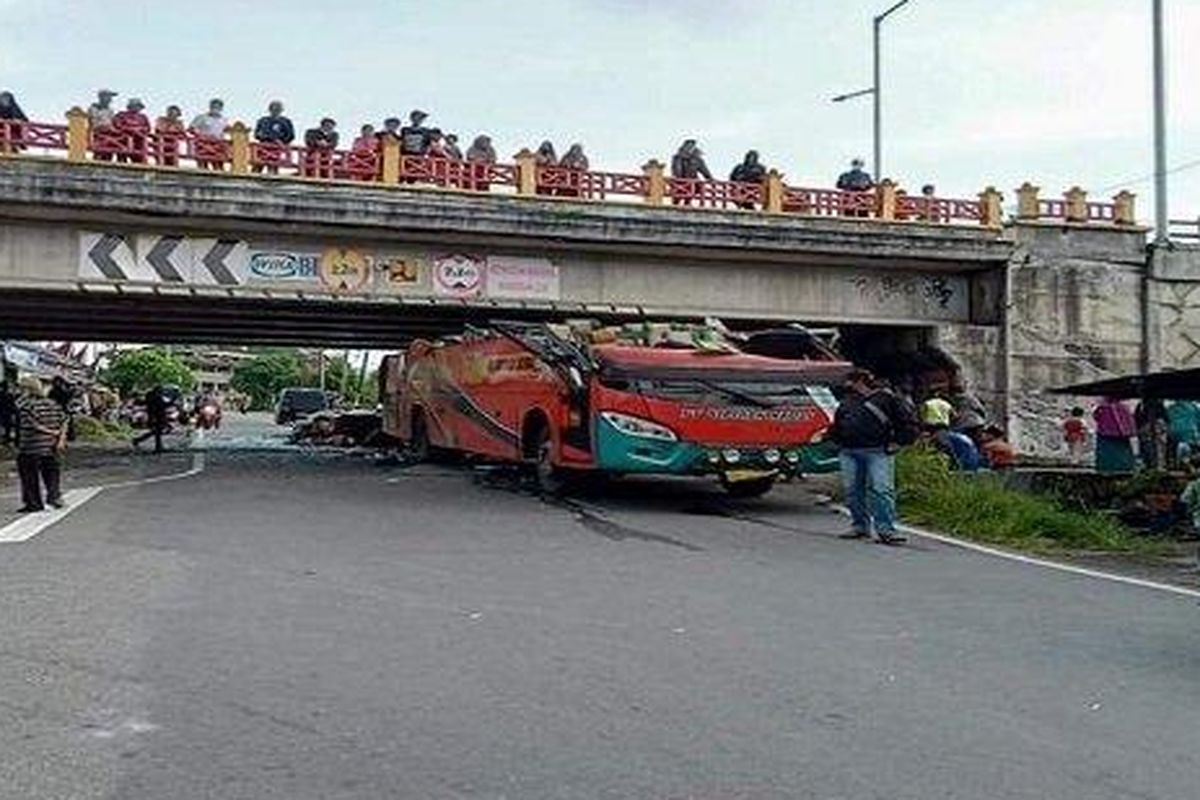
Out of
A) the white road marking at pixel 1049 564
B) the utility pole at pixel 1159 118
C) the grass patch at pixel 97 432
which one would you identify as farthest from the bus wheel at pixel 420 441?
the grass patch at pixel 97 432

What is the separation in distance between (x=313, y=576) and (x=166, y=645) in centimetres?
277

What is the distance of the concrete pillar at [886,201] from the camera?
26562 millimetres

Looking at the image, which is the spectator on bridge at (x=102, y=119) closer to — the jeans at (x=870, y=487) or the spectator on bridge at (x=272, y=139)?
the spectator on bridge at (x=272, y=139)

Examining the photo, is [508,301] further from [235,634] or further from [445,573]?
[235,634]

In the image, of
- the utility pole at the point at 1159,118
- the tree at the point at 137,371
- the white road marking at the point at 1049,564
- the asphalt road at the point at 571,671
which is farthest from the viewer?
the tree at the point at 137,371

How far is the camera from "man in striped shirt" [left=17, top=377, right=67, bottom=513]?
14.2 metres

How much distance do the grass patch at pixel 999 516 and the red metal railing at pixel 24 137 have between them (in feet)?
46.7

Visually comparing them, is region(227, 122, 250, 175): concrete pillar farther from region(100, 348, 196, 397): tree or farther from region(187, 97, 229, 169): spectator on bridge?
region(100, 348, 196, 397): tree

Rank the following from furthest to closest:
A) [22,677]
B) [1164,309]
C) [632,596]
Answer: [1164,309], [632,596], [22,677]

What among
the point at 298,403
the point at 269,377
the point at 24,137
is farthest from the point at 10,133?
the point at 269,377

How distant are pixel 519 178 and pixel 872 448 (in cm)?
1232

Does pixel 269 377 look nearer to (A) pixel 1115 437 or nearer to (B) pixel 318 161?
(B) pixel 318 161

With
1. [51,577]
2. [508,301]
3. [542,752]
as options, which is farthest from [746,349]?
[542,752]

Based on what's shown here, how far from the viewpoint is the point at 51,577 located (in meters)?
9.57
